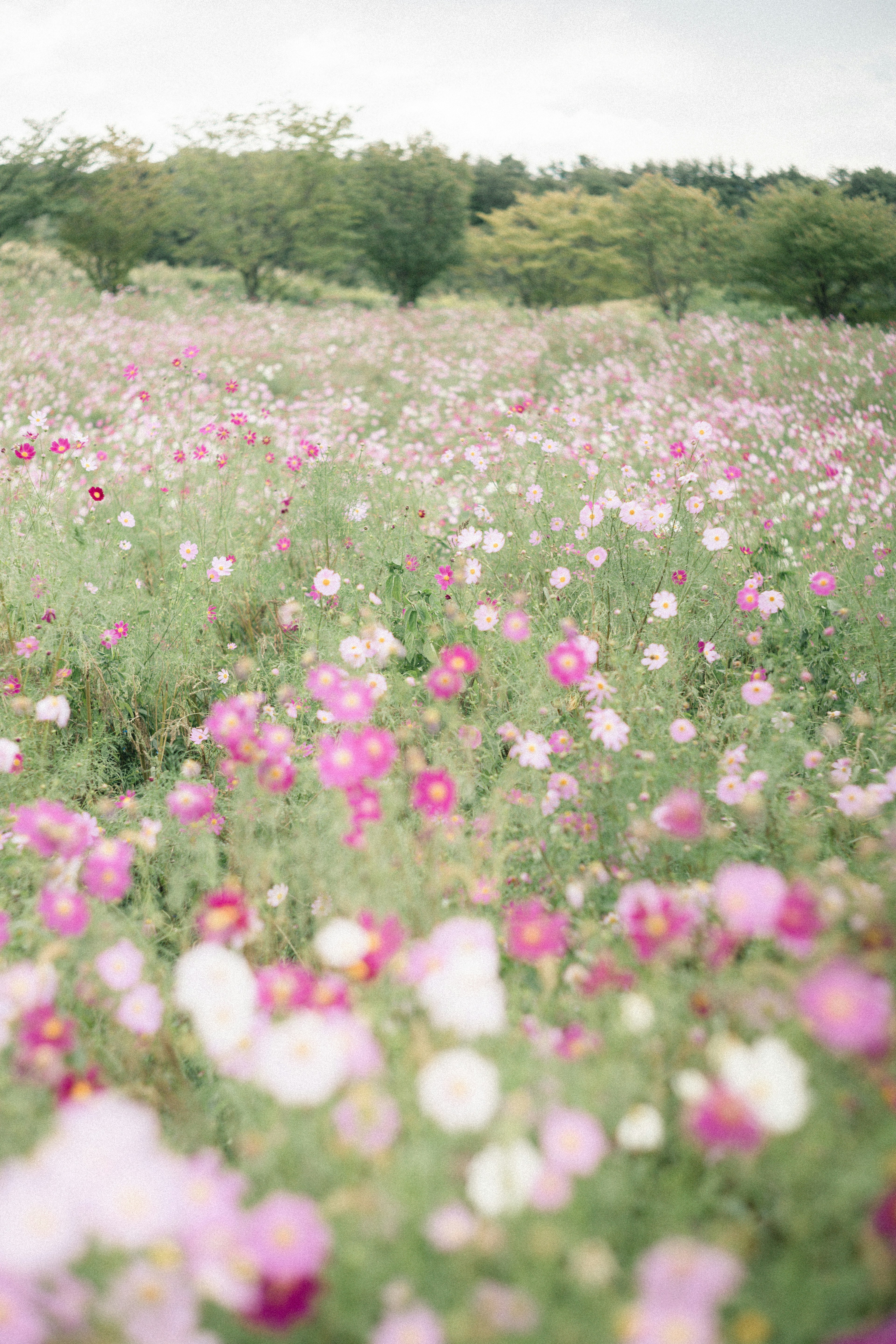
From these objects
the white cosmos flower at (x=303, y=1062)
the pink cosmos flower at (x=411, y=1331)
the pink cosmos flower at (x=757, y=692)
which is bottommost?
the pink cosmos flower at (x=757, y=692)

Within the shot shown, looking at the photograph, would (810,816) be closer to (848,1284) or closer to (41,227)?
(848,1284)

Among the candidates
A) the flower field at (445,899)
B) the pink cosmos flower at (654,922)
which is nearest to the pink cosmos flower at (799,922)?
the flower field at (445,899)

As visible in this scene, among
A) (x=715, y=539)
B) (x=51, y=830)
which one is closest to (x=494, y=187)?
(x=715, y=539)

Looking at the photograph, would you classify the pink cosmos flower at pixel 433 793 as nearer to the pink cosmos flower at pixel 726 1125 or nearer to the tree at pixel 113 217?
the pink cosmos flower at pixel 726 1125

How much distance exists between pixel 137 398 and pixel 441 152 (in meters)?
16.1

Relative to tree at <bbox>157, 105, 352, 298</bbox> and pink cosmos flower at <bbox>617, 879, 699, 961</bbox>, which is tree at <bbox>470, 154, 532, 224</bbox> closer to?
tree at <bbox>157, 105, 352, 298</bbox>

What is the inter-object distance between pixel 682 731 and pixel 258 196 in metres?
18.0

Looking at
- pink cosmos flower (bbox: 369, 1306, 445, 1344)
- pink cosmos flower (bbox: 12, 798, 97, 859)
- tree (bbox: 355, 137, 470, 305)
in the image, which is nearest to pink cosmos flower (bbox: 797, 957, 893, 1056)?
pink cosmos flower (bbox: 369, 1306, 445, 1344)

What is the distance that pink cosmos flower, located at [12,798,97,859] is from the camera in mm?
1327

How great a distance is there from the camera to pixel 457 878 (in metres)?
1.79

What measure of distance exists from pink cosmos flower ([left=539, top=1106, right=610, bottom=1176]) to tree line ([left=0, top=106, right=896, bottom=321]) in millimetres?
15813

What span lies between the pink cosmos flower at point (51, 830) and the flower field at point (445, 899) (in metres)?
0.01

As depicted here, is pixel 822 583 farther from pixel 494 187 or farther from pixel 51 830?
pixel 494 187

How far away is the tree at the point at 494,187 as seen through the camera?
34.8 metres
